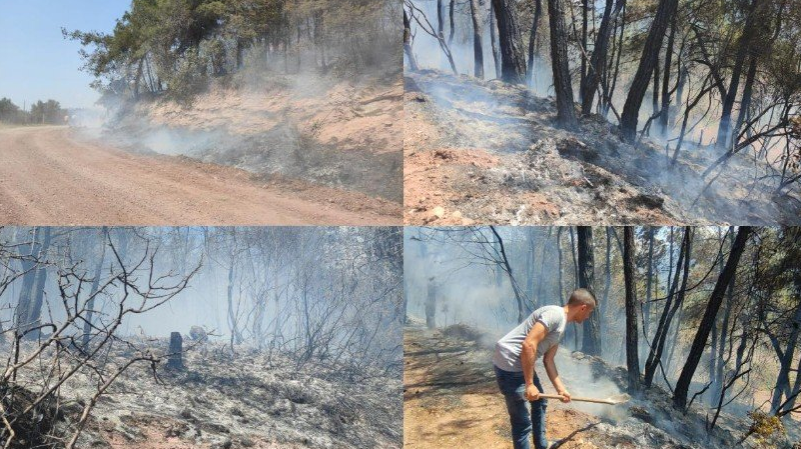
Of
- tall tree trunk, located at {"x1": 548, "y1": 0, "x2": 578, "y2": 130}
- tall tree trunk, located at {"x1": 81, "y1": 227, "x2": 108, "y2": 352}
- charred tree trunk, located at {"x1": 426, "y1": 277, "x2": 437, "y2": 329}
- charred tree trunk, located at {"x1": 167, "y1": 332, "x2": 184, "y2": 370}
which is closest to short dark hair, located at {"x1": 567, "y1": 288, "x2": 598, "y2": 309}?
charred tree trunk, located at {"x1": 426, "y1": 277, "x2": 437, "y2": 329}

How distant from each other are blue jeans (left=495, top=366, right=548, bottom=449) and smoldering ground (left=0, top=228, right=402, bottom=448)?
3.69 feet

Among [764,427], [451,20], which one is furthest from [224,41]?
[764,427]

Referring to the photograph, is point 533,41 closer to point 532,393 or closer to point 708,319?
point 708,319

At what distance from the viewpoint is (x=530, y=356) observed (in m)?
→ 4.75

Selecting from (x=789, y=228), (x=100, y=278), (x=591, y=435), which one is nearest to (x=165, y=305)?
(x=100, y=278)

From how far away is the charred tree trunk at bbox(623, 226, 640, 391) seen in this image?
641 cm

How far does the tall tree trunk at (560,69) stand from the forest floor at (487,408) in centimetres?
227

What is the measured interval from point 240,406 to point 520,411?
229 centimetres

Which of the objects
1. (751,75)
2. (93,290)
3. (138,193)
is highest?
(751,75)

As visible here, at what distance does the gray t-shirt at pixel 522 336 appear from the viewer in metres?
4.89

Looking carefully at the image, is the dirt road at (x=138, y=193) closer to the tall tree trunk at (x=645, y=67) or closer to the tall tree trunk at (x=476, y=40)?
the tall tree trunk at (x=476, y=40)

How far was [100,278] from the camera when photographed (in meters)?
5.64

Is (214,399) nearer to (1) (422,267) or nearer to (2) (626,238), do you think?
(1) (422,267)

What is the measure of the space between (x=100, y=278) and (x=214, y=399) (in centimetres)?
136
